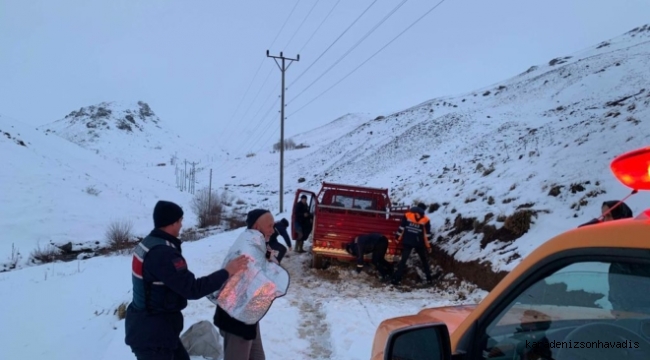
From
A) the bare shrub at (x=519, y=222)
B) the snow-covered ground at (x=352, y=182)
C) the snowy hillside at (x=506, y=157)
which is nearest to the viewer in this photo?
the snow-covered ground at (x=352, y=182)

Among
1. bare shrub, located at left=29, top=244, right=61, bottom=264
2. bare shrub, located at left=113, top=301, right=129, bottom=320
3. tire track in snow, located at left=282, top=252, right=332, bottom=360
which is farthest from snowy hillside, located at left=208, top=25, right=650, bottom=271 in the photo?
bare shrub, located at left=29, top=244, right=61, bottom=264

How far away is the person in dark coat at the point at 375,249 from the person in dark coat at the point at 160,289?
6.46 meters

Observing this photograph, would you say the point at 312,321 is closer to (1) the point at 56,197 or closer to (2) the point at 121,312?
(2) the point at 121,312

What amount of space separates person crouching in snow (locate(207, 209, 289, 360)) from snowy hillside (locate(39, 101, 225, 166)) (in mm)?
87815

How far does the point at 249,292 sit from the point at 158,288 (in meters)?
0.63

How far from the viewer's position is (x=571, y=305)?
1.63 m

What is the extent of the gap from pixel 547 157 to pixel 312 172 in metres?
35.0

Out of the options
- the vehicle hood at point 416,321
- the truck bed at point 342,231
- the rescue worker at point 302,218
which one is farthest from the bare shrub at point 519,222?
the vehicle hood at point 416,321

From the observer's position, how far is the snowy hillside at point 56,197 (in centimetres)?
2028

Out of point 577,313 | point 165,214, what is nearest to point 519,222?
point 165,214

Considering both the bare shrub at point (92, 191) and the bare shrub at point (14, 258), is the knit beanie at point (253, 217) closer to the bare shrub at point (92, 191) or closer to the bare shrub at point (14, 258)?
the bare shrub at point (14, 258)

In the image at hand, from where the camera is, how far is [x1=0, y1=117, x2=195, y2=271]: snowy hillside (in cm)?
2028

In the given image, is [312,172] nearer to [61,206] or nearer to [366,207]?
[61,206]

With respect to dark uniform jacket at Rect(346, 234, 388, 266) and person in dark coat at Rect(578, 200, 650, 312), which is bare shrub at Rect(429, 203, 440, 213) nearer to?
dark uniform jacket at Rect(346, 234, 388, 266)
